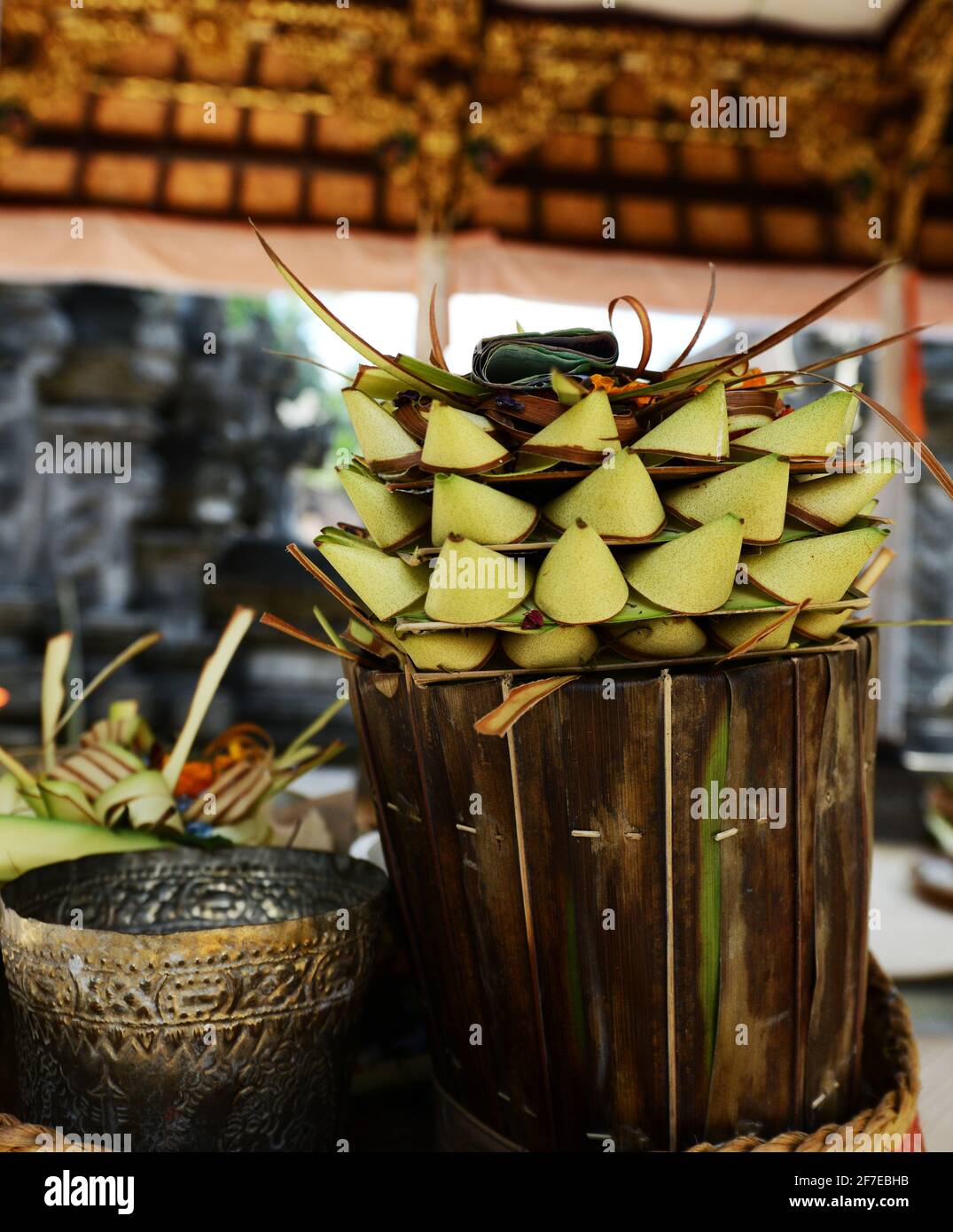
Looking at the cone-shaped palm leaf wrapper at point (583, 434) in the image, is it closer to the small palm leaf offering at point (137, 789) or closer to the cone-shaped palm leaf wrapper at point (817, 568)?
the cone-shaped palm leaf wrapper at point (817, 568)

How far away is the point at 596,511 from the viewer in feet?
1.89

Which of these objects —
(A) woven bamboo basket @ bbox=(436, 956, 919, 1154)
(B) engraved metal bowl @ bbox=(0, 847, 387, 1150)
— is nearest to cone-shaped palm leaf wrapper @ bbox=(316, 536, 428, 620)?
(B) engraved metal bowl @ bbox=(0, 847, 387, 1150)

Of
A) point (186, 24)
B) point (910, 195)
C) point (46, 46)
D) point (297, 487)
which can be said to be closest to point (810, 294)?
point (910, 195)

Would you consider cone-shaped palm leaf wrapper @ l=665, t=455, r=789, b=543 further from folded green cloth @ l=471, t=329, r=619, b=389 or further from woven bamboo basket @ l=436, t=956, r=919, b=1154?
woven bamboo basket @ l=436, t=956, r=919, b=1154

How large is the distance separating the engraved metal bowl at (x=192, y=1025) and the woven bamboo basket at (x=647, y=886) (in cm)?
9

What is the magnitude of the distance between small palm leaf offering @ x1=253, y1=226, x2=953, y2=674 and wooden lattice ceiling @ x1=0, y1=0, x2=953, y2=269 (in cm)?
390

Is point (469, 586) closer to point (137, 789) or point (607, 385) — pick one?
point (607, 385)

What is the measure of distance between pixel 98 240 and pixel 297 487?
363 cm

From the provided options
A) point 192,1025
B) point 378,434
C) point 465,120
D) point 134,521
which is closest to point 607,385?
Result: point 378,434

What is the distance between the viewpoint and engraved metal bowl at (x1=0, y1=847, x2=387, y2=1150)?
0.59m

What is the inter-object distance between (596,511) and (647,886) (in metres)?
0.23

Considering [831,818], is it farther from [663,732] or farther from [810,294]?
[810,294]

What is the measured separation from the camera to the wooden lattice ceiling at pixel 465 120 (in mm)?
4090

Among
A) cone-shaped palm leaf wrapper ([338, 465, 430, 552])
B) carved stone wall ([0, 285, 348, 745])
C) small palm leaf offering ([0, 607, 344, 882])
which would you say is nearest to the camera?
cone-shaped palm leaf wrapper ([338, 465, 430, 552])
